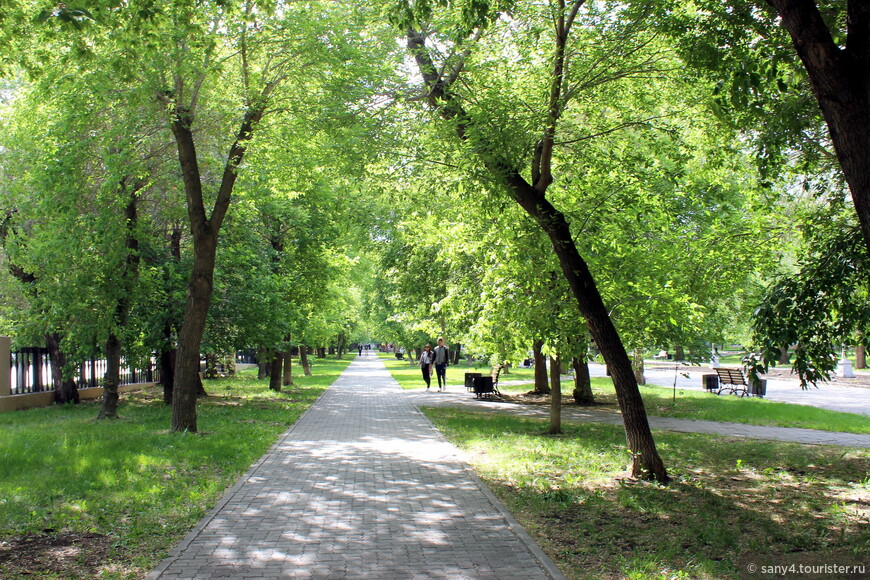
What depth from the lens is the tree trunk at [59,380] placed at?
19703mm

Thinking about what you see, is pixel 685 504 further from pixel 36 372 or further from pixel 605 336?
pixel 36 372

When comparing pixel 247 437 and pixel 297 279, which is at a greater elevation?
pixel 297 279

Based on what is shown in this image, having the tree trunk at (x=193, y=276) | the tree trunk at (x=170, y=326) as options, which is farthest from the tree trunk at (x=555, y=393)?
the tree trunk at (x=170, y=326)

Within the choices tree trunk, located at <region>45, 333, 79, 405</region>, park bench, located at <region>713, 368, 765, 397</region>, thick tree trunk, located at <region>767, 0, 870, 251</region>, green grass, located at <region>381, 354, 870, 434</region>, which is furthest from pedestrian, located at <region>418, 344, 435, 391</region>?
thick tree trunk, located at <region>767, 0, 870, 251</region>

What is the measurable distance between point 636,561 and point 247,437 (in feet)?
28.2

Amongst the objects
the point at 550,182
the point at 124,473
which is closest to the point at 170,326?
the point at 124,473

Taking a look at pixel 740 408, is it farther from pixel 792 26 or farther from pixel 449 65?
pixel 792 26

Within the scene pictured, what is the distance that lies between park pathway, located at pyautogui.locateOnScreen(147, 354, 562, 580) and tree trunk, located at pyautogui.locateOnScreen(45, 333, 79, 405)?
457 inches

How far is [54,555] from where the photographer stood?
5535 mm

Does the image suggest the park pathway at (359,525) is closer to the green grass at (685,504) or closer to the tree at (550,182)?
the green grass at (685,504)

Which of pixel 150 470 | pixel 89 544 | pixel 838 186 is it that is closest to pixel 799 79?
pixel 838 186

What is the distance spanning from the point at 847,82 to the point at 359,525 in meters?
5.16

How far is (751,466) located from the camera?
32.0 feet

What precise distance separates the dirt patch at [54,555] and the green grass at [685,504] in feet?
11.7
